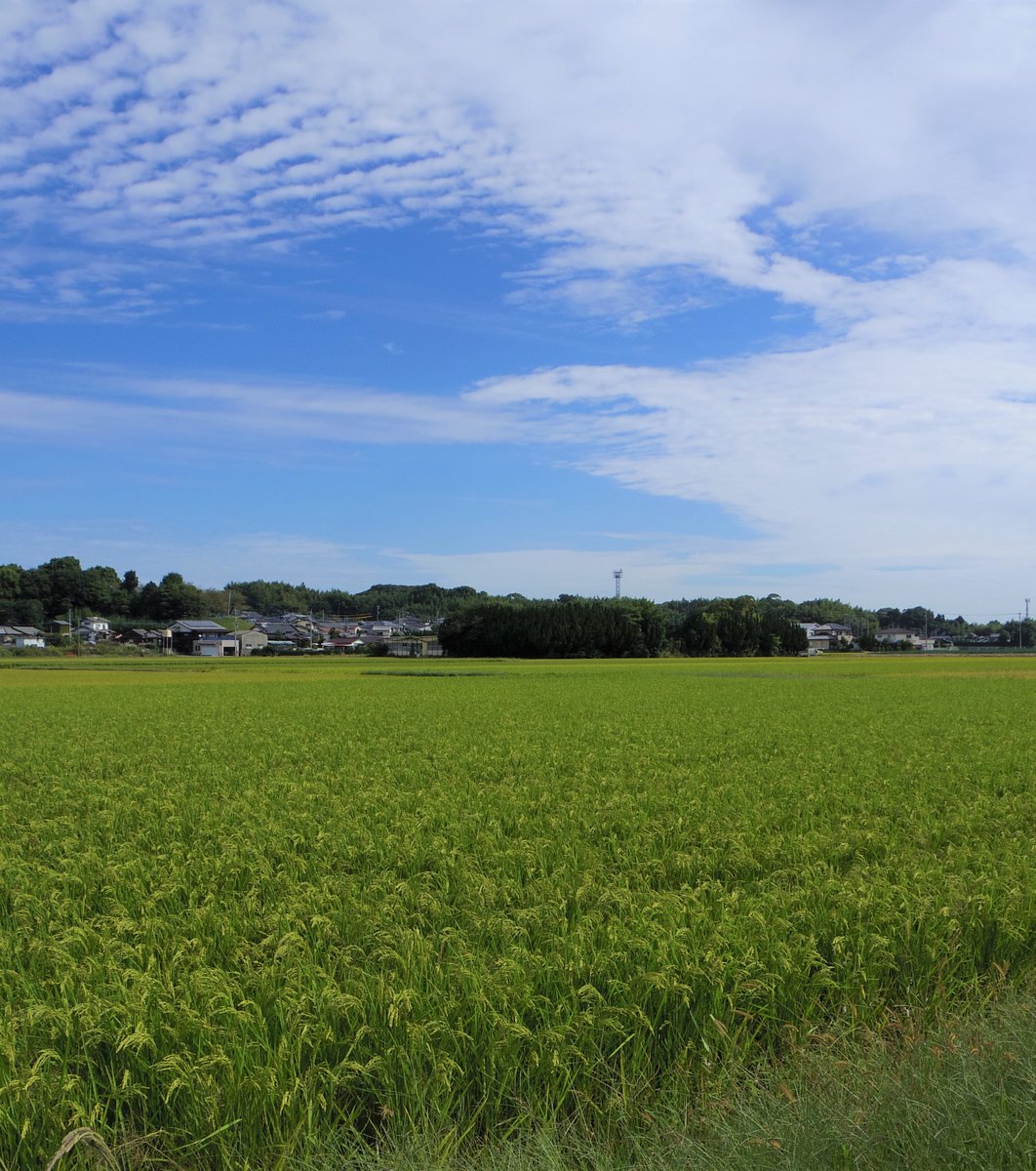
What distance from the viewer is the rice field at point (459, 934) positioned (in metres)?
4.14

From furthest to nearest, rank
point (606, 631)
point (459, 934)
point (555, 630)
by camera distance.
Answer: point (606, 631) < point (555, 630) < point (459, 934)

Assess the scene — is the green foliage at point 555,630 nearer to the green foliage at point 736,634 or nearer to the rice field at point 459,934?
the green foliage at point 736,634

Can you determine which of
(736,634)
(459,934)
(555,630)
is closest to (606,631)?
(555,630)

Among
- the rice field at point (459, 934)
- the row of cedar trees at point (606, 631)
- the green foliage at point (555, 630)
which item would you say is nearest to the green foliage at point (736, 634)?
the row of cedar trees at point (606, 631)

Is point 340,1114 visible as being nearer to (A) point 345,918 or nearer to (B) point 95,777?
(A) point 345,918

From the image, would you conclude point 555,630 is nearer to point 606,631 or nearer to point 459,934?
point 606,631

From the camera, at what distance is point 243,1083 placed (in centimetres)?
396

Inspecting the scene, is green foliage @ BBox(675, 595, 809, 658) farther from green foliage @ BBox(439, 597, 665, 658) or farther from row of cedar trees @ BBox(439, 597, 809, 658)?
green foliage @ BBox(439, 597, 665, 658)

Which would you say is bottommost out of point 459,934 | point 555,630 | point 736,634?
point 459,934

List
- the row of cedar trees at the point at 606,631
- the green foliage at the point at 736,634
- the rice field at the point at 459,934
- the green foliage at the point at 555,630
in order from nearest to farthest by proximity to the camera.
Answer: the rice field at the point at 459,934 → the green foliage at the point at 555,630 → the row of cedar trees at the point at 606,631 → the green foliage at the point at 736,634

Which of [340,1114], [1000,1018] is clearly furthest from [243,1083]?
[1000,1018]

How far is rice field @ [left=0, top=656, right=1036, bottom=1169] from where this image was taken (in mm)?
4137

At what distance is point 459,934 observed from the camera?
5.87 meters

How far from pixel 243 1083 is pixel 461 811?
6.59 metres
